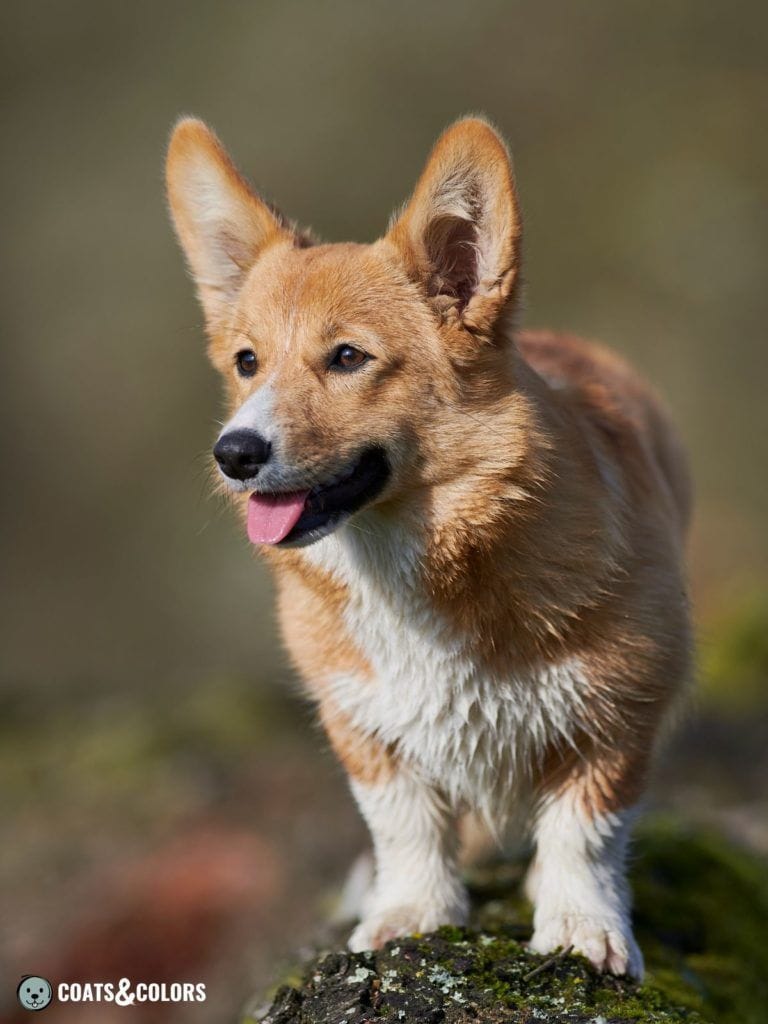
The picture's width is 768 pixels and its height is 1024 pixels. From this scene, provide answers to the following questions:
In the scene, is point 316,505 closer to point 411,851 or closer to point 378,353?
point 378,353

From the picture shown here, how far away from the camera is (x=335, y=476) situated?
423cm

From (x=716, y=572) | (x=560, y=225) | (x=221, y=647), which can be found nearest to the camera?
(x=716, y=572)

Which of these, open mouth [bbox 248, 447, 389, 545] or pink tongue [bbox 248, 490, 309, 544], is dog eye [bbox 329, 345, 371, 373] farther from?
pink tongue [bbox 248, 490, 309, 544]

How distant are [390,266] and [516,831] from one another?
2.37 metres

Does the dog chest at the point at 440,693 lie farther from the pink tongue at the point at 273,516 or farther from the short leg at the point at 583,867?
the pink tongue at the point at 273,516

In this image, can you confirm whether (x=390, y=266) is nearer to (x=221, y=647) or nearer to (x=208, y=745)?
(x=208, y=745)

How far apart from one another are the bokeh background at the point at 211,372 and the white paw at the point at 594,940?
2006 millimetres

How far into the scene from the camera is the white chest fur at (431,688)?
14.3 feet

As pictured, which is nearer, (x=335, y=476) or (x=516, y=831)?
(x=335, y=476)

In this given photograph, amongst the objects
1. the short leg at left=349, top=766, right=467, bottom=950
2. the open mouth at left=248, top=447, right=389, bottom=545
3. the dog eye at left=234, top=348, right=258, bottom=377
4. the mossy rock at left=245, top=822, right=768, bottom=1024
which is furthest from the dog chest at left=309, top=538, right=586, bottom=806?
the dog eye at left=234, top=348, right=258, bottom=377

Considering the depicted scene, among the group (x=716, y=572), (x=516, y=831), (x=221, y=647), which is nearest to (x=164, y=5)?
(x=221, y=647)

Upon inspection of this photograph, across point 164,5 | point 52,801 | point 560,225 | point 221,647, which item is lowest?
point 221,647

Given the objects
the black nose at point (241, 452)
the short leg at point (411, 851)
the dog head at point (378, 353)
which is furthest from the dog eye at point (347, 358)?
the short leg at point (411, 851)

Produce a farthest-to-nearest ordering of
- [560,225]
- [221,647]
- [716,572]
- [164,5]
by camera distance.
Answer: [164,5] → [560,225] → [221,647] → [716,572]
